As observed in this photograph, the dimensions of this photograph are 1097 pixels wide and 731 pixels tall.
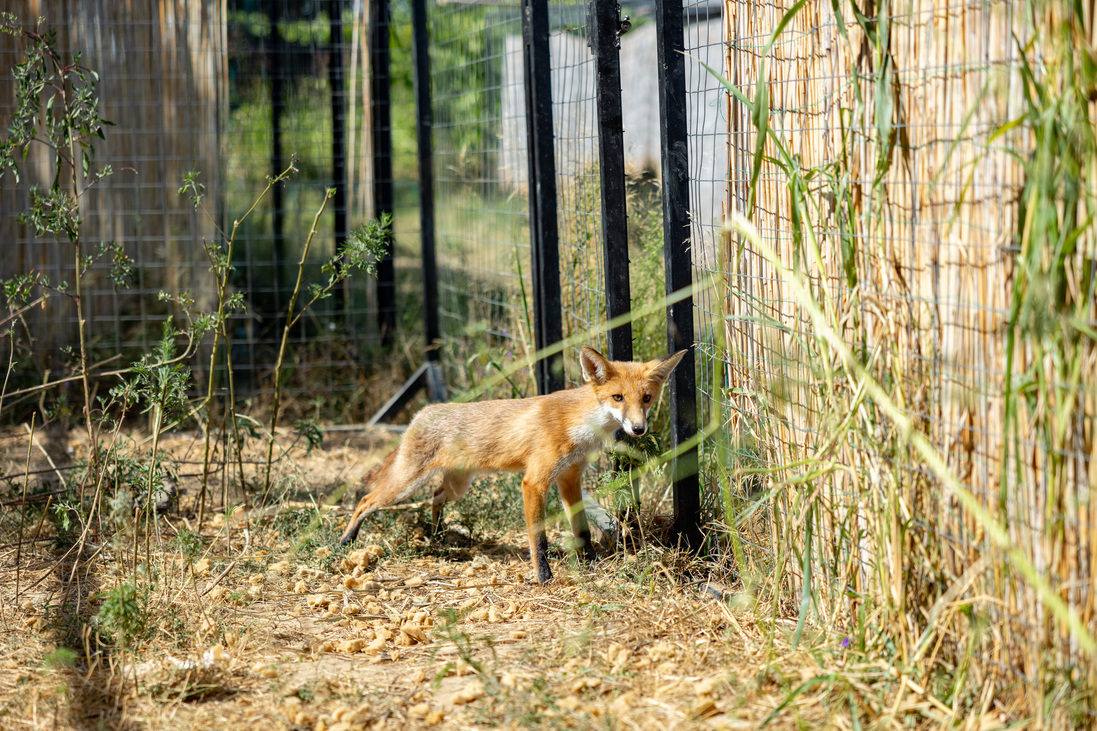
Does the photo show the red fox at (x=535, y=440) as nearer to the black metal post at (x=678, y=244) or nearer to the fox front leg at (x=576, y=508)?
the fox front leg at (x=576, y=508)

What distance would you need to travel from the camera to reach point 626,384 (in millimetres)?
4488

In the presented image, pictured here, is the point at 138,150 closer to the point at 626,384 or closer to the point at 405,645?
the point at 626,384

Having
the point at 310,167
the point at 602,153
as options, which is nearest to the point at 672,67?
the point at 602,153

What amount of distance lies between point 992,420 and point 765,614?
142 cm

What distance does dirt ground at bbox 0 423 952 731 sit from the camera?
3.02m

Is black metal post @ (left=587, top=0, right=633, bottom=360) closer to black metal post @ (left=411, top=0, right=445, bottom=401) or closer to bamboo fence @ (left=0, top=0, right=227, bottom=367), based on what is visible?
black metal post @ (left=411, top=0, right=445, bottom=401)

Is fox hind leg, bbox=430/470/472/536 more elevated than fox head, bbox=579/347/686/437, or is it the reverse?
fox head, bbox=579/347/686/437

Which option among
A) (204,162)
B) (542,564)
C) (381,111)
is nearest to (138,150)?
(204,162)

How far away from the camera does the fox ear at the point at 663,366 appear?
425cm

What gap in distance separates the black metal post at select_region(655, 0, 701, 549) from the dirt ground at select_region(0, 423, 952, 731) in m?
0.28

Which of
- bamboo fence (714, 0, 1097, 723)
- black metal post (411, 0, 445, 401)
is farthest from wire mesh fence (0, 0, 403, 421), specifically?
bamboo fence (714, 0, 1097, 723)

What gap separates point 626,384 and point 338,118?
440 centimetres

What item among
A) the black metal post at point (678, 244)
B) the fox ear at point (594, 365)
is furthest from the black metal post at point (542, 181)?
the black metal post at point (678, 244)

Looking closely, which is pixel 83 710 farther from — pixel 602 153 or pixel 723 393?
pixel 602 153
